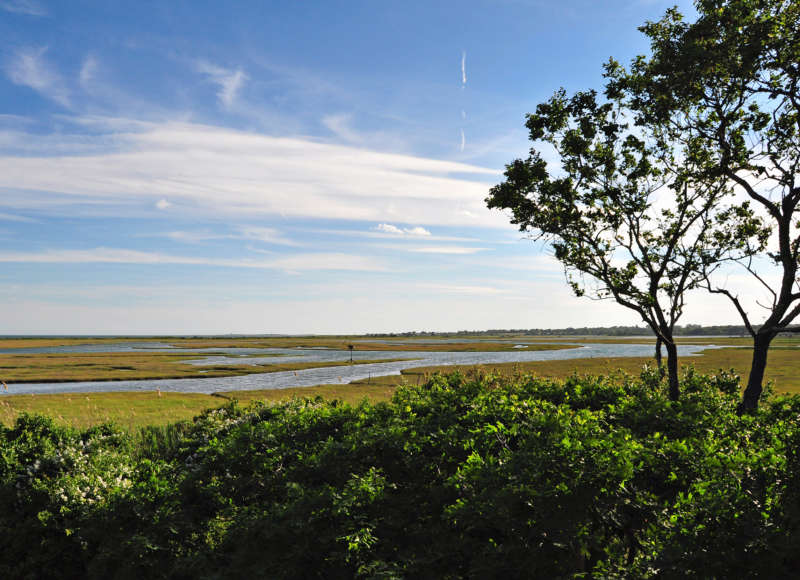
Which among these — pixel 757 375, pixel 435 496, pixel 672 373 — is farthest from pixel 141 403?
pixel 757 375

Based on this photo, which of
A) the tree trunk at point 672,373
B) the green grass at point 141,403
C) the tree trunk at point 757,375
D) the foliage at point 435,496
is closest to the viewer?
the foliage at point 435,496

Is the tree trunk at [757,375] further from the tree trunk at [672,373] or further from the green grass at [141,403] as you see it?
the green grass at [141,403]

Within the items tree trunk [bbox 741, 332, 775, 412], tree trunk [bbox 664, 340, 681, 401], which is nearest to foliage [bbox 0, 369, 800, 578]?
tree trunk [bbox 741, 332, 775, 412]

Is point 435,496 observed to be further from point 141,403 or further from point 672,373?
point 141,403

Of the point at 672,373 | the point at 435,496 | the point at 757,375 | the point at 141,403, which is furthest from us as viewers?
the point at 141,403

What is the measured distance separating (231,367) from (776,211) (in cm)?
6556

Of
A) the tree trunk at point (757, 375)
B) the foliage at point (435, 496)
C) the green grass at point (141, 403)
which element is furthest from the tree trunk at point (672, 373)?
the green grass at point (141, 403)

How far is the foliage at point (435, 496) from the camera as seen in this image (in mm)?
4676

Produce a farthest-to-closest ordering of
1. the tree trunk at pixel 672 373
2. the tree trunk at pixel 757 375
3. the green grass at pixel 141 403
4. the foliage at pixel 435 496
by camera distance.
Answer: the green grass at pixel 141 403 < the tree trunk at pixel 672 373 < the tree trunk at pixel 757 375 < the foliage at pixel 435 496

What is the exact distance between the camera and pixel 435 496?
6398 mm

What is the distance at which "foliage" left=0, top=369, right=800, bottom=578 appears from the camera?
4676 mm

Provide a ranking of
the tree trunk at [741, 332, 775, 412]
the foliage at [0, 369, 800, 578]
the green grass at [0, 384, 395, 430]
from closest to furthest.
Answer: the foliage at [0, 369, 800, 578] < the tree trunk at [741, 332, 775, 412] < the green grass at [0, 384, 395, 430]

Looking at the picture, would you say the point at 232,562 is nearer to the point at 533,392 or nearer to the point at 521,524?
the point at 521,524

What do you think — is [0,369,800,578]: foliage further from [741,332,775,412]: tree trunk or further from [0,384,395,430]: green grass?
[0,384,395,430]: green grass
